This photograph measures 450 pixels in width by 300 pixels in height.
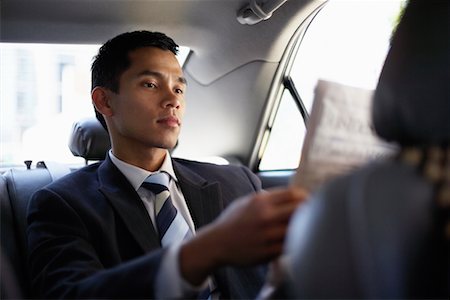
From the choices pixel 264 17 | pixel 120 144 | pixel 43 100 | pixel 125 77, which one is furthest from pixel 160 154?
pixel 43 100

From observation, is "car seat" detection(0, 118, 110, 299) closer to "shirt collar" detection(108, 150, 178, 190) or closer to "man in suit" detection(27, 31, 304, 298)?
"man in suit" detection(27, 31, 304, 298)

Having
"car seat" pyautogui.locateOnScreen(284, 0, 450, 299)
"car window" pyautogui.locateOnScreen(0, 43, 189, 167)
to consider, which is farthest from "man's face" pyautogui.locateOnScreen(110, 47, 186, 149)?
"car seat" pyautogui.locateOnScreen(284, 0, 450, 299)

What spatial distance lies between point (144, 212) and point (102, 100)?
0.45 metres

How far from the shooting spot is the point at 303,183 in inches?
37.3

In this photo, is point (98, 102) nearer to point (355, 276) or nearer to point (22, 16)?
point (22, 16)

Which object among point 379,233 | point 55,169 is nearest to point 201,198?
point 55,169

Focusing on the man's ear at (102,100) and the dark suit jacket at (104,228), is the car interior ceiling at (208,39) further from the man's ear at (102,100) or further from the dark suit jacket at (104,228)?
the dark suit jacket at (104,228)

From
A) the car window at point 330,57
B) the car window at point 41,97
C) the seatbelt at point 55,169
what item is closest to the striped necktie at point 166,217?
the seatbelt at point 55,169

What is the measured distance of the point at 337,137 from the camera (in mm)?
979

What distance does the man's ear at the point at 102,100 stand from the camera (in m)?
1.94

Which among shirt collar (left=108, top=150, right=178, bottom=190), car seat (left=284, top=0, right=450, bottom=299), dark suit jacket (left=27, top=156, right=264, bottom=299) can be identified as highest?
car seat (left=284, top=0, right=450, bottom=299)

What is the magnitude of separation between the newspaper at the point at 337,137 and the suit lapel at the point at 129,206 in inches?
27.4

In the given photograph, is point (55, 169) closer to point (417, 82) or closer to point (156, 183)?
Result: point (156, 183)

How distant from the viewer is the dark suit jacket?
130 centimetres
